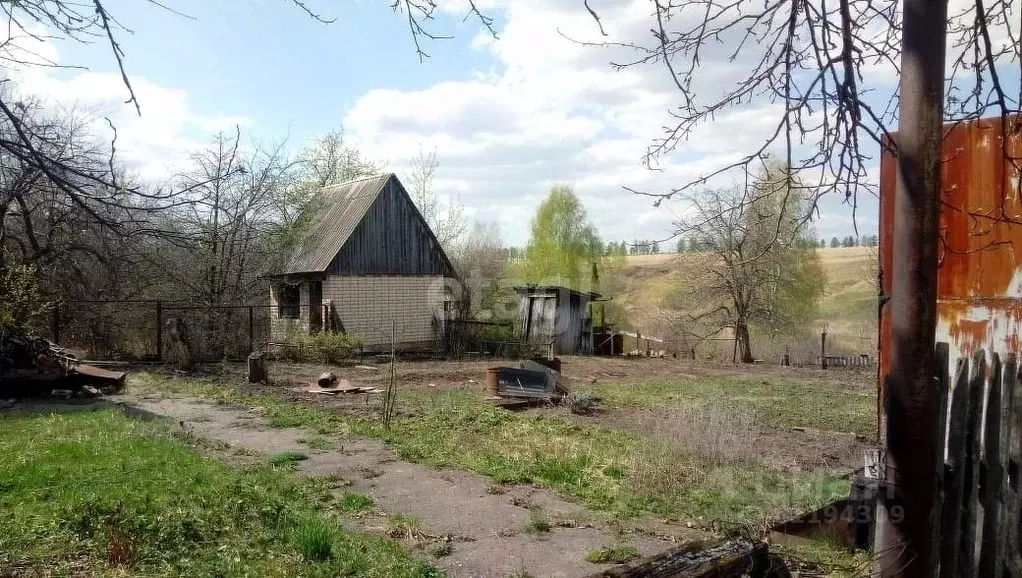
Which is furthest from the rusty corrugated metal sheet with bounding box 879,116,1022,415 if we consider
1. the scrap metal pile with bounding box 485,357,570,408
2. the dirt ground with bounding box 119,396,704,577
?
the scrap metal pile with bounding box 485,357,570,408

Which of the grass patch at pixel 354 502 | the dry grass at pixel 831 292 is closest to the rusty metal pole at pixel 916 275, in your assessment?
the grass patch at pixel 354 502

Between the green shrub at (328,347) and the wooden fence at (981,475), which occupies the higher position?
the wooden fence at (981,475)

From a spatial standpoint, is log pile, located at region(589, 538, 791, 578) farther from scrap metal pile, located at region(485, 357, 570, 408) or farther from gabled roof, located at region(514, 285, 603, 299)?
gabled roof, located at region(514, 285, 603, 299)

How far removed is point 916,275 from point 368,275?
2310 cm

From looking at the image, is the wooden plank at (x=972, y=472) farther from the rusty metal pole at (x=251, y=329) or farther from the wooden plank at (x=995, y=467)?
the rusty metal pole at (x=251, y=329)

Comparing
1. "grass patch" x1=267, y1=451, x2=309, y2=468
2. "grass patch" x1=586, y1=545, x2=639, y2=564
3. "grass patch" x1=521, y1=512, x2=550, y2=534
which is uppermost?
"grass patch" x1=267, y1=451, x2=309, y2=468

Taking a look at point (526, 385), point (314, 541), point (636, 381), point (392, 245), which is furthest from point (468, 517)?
point (392, 245)

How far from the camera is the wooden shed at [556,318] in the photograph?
90.0 feet

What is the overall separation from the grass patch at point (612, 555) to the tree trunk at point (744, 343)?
2271 centimetres

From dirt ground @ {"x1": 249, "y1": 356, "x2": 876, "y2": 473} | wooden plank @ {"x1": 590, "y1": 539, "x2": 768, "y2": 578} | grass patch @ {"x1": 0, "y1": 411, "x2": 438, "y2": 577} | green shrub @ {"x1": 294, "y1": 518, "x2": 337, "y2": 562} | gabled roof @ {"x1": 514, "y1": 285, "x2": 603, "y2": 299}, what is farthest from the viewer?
gabled roof @ {"x1": 514, "y1": 285, "x2": 603, "y2": 299}

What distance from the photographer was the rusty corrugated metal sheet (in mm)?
4992

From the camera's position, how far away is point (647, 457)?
791 centimetres

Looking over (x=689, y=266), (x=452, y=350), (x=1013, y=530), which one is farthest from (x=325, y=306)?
(x=1013, y=530)

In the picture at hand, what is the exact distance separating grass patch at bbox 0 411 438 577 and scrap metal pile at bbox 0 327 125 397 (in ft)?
Result: 17.7
